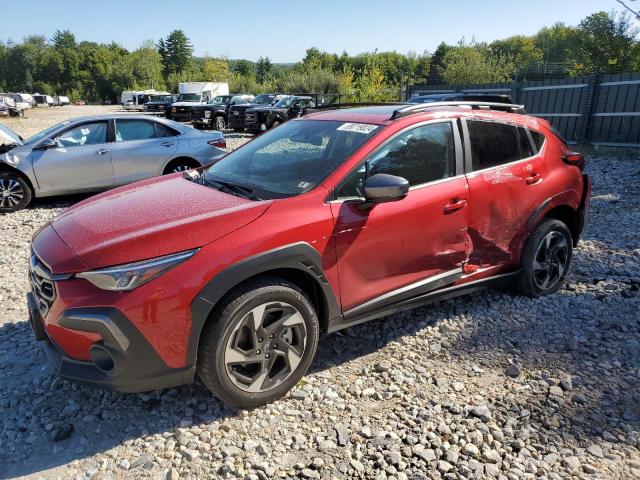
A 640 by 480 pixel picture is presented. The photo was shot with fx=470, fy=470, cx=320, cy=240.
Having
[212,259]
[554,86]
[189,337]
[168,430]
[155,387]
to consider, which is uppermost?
[554,86]

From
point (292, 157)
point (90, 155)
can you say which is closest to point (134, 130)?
point (90, 155)

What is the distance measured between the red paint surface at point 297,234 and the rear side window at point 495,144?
87 mm

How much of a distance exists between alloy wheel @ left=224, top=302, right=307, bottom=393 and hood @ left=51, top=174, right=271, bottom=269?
52 centimetres

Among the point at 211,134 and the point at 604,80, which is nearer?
the point at 211,134

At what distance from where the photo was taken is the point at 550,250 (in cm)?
416

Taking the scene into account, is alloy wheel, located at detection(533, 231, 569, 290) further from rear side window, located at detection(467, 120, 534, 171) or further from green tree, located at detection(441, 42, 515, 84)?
green tree, located at detection(441, 42, 515, 84)

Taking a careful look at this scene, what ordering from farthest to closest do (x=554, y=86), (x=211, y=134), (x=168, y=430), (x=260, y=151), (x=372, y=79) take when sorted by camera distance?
(x=372, y=79) → (x=554, y=86) → (x=211, y=134) → (x=260, y=151) → (x=168, y=430)

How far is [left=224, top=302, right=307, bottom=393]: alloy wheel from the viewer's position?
2.61 metres

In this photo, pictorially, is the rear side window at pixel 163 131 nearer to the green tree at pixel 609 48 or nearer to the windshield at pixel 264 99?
the windshield at pixel 264 99

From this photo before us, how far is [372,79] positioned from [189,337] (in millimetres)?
38279

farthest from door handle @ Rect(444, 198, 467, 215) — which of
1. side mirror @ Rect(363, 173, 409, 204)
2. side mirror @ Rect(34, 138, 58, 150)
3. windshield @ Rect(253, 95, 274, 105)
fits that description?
windshield @ Rect(253, 95, 274, 105)

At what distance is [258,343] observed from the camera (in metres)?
2.68

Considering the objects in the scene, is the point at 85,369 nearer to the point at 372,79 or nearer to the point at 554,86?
the point at 554,86

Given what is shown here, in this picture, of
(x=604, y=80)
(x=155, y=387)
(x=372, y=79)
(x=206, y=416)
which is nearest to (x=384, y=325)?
(x=206, y=416)
